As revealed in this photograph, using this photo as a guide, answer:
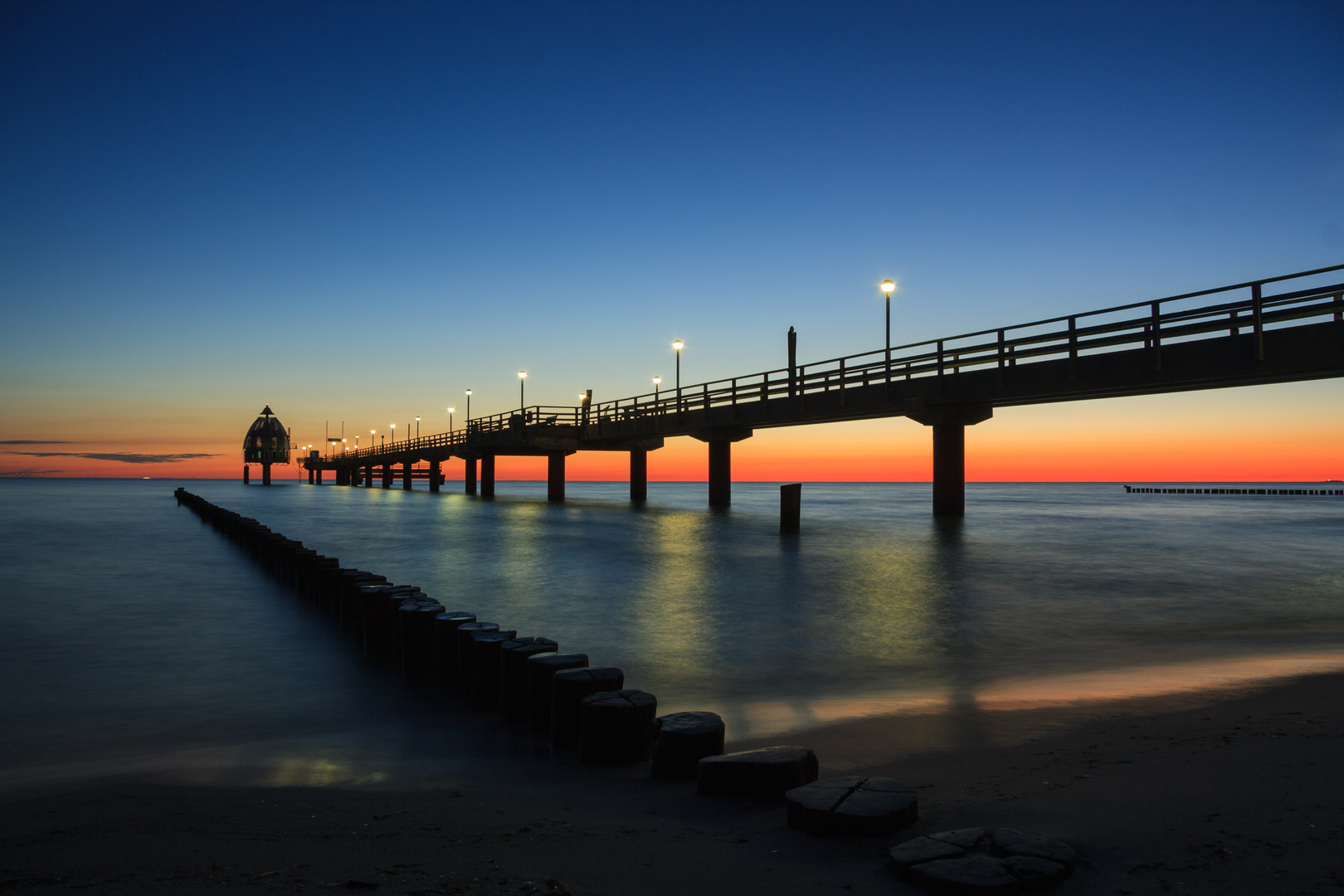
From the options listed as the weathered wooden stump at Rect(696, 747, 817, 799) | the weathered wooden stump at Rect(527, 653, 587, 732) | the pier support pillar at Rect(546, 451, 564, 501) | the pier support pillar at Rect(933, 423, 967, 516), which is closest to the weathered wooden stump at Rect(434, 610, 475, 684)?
the weathered wooden stump at Rect(527, 653, 587, 732)

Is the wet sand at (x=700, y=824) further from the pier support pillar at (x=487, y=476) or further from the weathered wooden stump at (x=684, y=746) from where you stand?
the pier support pillar at (x=487, y=476)

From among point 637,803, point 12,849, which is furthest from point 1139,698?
point 12,849

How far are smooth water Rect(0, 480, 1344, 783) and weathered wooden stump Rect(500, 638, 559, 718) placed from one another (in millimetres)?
398

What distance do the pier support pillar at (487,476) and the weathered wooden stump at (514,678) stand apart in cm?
6176

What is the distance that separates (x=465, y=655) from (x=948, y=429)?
24.2 metres

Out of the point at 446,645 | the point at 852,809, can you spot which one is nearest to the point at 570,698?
the point at 852,809

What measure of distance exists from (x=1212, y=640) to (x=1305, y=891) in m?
9.66

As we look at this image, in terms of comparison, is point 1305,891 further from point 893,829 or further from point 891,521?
point 891,521

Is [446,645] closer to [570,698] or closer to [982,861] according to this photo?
[570,698]

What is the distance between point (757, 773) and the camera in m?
4.39

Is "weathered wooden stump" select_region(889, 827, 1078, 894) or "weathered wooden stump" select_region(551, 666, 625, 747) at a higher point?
"weathered wooden stump" select_region(889, 827, 1078, 894)

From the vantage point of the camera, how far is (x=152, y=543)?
1149 inches

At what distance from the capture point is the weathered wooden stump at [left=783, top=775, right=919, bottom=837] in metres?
3.70

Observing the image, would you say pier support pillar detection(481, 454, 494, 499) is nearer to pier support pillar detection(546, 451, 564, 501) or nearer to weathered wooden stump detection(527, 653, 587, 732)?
pier support pillar detection(546, 451, 564, 501)
